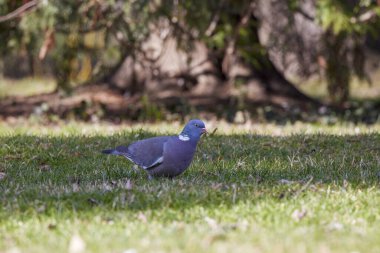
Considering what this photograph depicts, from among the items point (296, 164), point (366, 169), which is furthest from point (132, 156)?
point (366, 169)

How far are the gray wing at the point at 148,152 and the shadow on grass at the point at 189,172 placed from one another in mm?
169

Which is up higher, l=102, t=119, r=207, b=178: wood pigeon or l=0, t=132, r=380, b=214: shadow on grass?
l=102, t=119, r=207, b=178: wood pigeon

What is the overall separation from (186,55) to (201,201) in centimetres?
951

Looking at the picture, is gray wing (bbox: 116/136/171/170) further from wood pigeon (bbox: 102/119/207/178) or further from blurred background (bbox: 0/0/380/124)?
blurred background (bbox: 0/0/380/124)

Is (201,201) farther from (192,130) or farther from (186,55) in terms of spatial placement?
(186,55)

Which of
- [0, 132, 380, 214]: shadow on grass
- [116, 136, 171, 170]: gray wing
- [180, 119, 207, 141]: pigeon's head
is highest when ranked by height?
[180, 119, 207, 141]: pigeon's head

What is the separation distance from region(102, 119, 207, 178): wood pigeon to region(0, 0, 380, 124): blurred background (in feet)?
20.0

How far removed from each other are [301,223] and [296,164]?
243 cm

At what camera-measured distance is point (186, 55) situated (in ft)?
48.1

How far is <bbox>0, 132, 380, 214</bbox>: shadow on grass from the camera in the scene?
536 centimetres

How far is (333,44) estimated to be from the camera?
13.8m

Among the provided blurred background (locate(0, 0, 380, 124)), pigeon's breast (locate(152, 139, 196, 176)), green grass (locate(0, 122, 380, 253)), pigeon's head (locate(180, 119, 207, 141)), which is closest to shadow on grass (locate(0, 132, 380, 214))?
green grass (locate(0, 122, 380, 253))

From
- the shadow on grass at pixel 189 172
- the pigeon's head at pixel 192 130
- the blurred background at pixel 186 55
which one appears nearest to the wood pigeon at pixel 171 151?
the pigeon's head at pixel 192 130

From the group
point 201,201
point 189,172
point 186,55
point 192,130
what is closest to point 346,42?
point 186,55
